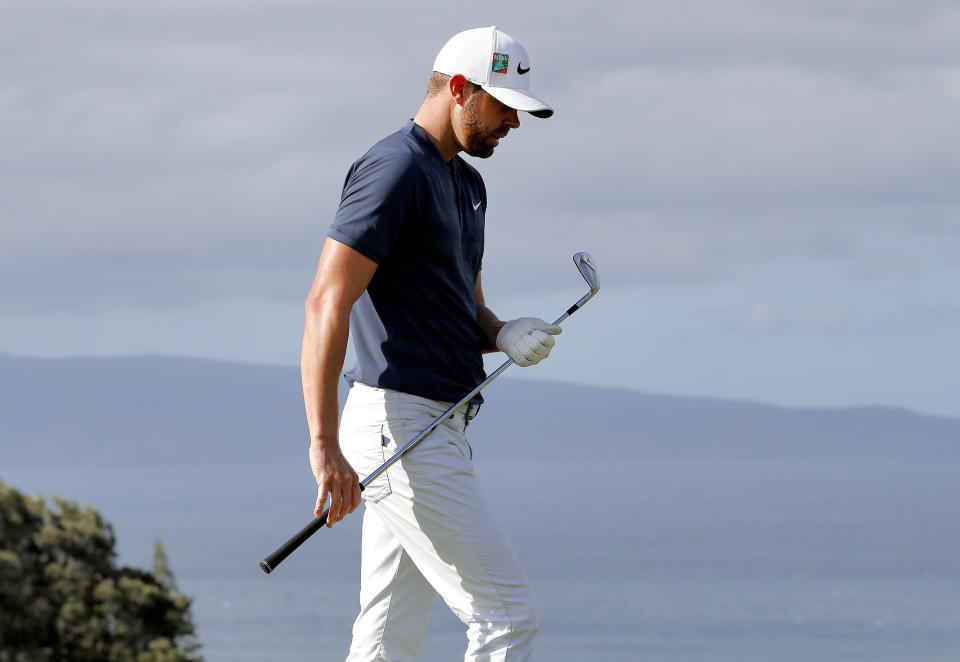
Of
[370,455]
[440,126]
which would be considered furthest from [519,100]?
[370,455]

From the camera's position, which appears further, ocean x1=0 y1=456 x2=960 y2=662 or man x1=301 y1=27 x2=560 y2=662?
ocean x1=0 y1=456 x2=960 y2=662

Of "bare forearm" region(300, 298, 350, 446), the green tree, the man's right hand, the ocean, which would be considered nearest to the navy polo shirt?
"bare forearm" region(300, 298, 350, 446)

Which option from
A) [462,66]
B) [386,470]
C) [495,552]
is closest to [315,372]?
[386,470]

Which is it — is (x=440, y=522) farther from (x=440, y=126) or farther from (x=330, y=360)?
(x=440, y=126)

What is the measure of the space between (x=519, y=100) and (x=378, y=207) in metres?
0.60

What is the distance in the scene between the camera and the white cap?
4.34m

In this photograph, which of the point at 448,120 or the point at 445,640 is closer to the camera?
the point at 448,120

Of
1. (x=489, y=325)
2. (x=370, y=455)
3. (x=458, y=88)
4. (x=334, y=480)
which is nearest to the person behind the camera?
(x=334, y=480)

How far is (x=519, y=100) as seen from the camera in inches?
171

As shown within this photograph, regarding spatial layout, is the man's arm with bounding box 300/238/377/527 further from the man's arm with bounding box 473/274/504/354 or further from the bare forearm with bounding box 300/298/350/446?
the man's arm with bounding box 473/274/504/354

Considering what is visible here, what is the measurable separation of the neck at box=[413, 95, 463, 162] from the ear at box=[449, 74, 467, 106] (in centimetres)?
4

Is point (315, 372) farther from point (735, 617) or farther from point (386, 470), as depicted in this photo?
point (735, 617)

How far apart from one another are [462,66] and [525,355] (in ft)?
3.26

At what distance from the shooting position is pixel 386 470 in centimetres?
429
